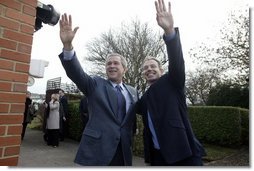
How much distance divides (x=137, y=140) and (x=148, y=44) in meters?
11.3

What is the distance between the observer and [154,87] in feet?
6.40

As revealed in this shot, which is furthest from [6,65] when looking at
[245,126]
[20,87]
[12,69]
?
[245,126]

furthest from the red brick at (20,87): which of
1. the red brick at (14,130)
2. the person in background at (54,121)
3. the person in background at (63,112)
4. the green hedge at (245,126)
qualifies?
the green hedge at (245,126)

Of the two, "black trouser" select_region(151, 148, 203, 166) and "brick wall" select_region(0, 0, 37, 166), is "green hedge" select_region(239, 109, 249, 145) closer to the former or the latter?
"black trouser" select_region(151, 148, 203, 166)

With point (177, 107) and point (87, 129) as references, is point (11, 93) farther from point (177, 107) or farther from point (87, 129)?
point (177, 107)

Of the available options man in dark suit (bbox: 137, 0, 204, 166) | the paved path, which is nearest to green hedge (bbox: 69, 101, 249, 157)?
the paved path

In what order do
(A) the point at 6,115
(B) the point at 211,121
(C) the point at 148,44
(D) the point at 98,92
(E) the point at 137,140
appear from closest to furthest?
1. (A) the point at 6,115
2. (D) the point at 98,92
3. (E) the point at 137,140
4. (B) the point at 211,121
5. (C) the point at 148,44

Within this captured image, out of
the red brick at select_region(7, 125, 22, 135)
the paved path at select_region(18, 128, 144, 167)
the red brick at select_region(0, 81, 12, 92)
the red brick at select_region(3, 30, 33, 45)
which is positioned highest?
the red brick at select_region(3, 30, 33, 45)

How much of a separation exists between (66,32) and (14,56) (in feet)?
1.17

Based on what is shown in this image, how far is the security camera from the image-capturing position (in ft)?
6.89

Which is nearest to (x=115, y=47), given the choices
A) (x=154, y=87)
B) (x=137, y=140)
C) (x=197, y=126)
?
(x=197, y=126)

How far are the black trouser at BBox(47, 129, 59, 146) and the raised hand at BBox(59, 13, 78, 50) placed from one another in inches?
189

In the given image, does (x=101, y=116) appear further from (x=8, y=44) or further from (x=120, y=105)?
(x=8, y=44)

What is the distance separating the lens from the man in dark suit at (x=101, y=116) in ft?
5.83
